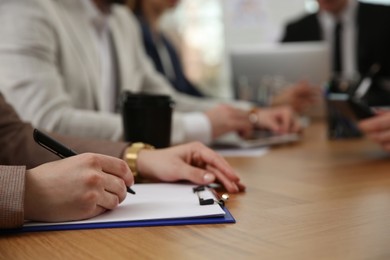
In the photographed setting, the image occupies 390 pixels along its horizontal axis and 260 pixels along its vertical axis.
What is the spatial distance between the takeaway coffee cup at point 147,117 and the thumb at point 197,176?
0.26 metres

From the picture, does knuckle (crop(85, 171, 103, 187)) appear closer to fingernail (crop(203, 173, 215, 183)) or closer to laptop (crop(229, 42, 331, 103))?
fingernail (crop(203, 173, 215, 183))

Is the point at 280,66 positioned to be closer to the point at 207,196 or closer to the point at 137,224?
the point at 207,196

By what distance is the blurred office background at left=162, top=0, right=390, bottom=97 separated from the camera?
14.6 ft

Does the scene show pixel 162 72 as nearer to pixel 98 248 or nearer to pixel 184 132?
pixel 184 132

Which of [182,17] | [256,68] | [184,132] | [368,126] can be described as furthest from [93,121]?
[182,17]

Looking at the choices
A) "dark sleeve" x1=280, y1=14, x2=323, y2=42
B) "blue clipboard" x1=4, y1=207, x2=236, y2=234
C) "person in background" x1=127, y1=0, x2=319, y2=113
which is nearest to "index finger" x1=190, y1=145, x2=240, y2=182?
"blue clipboard" x1=4, y1=207, x2=236, y2=234

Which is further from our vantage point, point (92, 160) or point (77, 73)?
point (77, 73)

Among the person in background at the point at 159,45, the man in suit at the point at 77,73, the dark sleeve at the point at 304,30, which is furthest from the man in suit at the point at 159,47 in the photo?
the dark sleeve at the point at 304,30

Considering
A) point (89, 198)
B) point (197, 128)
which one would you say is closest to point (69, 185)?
point (89, 198)

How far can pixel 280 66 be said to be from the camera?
7.05 ft

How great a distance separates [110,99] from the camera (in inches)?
65.6

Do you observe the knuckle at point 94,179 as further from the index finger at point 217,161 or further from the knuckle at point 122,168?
the index finger at point 217,161

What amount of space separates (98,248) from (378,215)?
377 mm

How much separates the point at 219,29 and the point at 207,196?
395 cm
